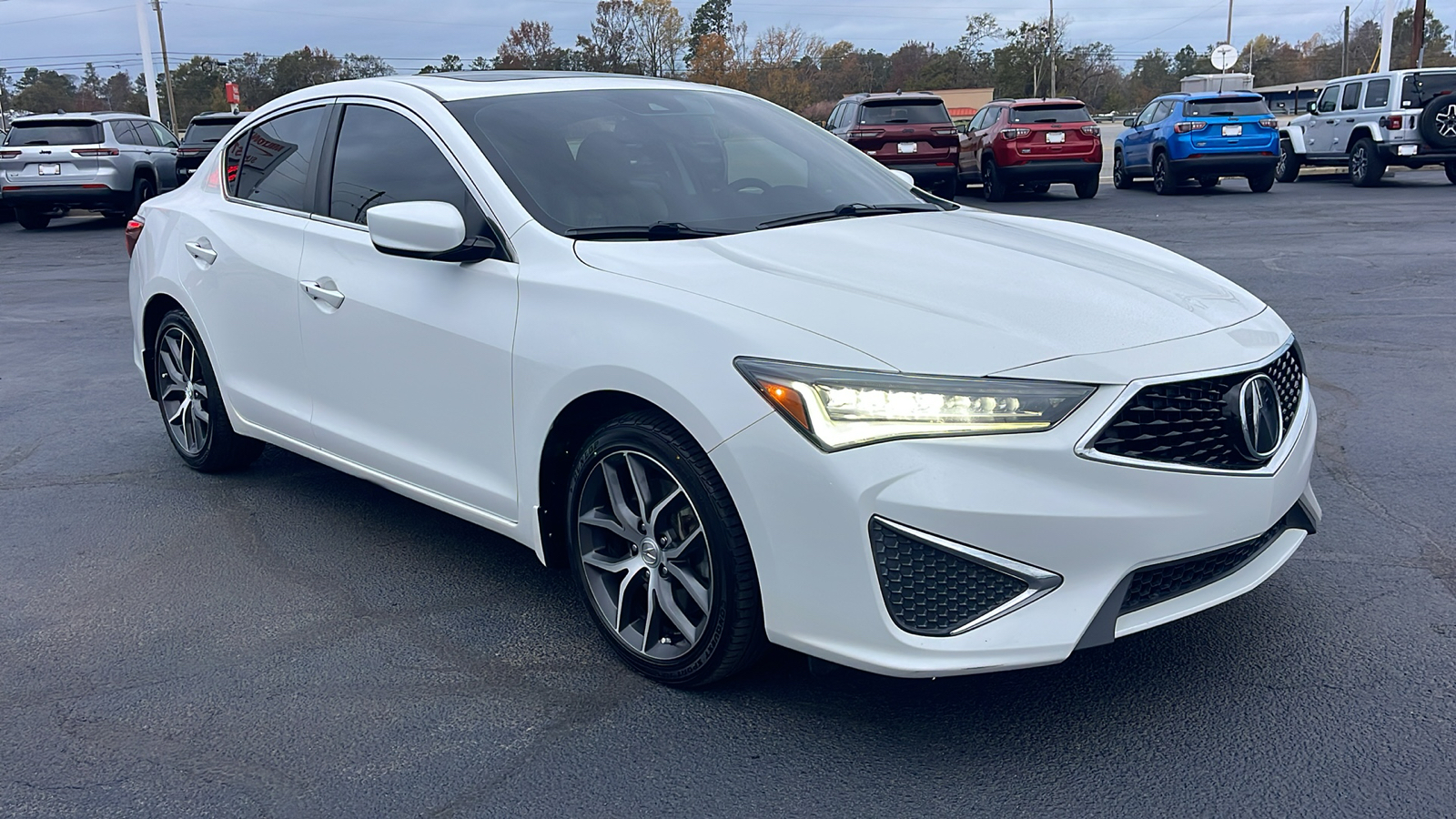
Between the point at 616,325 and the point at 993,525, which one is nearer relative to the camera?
the point at 993,525

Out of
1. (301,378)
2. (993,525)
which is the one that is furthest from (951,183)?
(993,525)

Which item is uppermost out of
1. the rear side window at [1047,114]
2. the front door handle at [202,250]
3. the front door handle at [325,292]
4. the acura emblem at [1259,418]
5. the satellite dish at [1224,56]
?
the satellite dish at [1224,56]

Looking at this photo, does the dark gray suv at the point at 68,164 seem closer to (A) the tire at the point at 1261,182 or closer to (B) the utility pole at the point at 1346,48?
(A) the tire at the point at 1261,182

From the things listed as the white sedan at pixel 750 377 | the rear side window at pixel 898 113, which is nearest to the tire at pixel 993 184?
the rear side window at pixel 898 113

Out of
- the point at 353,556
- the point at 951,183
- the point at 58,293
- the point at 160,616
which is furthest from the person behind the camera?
the point at 951,183

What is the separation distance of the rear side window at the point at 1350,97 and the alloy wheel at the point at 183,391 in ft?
70.2

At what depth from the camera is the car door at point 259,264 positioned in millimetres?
4598

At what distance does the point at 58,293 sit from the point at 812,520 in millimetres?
11591

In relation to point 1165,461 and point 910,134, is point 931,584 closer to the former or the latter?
point 1165,461

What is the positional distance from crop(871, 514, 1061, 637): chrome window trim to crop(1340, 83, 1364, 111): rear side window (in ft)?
72.3

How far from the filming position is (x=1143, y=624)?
2.94 m

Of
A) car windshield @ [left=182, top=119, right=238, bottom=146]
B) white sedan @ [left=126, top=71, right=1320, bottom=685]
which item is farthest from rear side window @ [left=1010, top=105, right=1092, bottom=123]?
white sedan @ [left=126, top=71, right=1320, bottom=685]

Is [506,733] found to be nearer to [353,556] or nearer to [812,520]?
[812,520]

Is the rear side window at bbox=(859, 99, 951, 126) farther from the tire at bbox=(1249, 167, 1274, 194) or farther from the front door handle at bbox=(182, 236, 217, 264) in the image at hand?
the front door handle at bbox=(182, 236, 217, 264)
